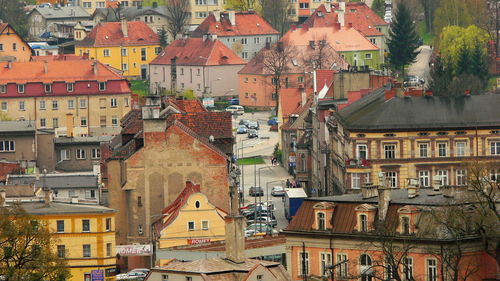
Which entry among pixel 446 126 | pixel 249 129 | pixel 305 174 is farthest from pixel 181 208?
pixel 249 129

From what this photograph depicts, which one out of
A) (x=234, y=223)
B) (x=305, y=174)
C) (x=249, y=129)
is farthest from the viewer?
(x=249, y=129)

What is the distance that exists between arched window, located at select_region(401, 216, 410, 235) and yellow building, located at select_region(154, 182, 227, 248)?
22498 mm

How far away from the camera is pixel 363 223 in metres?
101

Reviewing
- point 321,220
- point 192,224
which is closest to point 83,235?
point 192,224

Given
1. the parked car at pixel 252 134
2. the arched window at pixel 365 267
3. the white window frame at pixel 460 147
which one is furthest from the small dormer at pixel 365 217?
the parked car at pixel 252 134

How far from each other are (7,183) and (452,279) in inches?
2060

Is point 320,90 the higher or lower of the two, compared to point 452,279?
higher

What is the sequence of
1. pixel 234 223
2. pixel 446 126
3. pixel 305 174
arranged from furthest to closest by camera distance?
1. pixel 305 174
2. pixel 446 126
3. pixel 234 223

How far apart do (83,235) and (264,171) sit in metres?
51.3

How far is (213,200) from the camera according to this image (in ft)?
420

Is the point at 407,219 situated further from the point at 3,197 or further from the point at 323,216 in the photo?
the point at 3,197

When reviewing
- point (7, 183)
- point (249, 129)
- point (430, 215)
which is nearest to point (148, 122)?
point (7, 183)

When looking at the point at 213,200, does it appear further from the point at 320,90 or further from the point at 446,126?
the point at 320,90

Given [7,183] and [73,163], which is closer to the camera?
[7,183]
